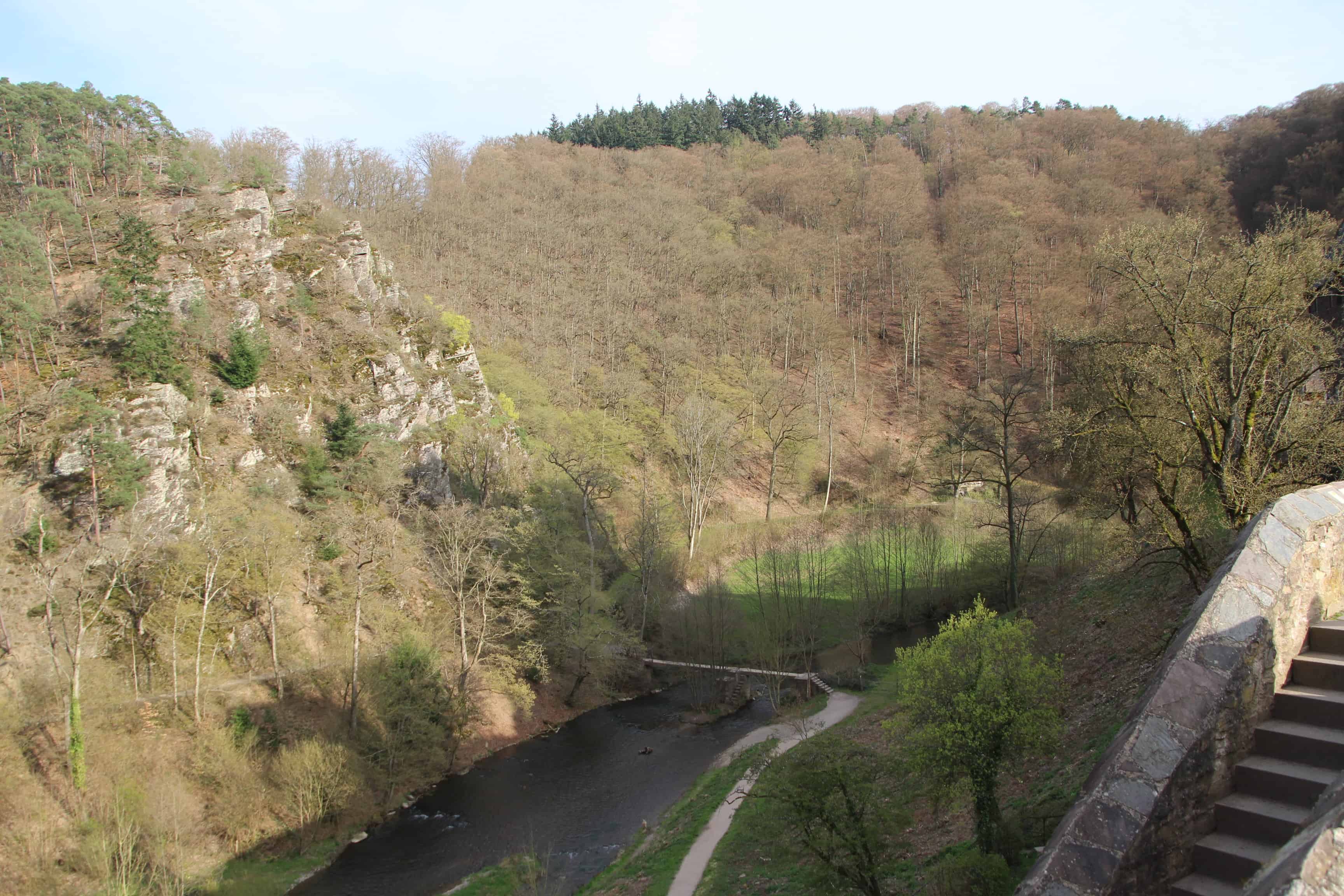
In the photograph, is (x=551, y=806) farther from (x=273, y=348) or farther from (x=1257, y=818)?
(x=273, y=348)

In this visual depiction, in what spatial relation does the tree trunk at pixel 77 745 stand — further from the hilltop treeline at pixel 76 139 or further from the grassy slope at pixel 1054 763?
the hilltop treeline at pixel 76 139

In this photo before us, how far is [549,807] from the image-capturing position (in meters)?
24.8

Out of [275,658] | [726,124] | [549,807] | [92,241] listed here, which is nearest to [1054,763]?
[549,807]

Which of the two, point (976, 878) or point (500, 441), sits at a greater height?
point (500, 441)

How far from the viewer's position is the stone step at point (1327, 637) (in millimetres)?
6230

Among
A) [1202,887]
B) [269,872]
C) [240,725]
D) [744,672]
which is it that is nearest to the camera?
[1202,887]

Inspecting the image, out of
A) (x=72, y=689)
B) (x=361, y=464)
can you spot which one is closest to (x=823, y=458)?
(x=361, y=464)

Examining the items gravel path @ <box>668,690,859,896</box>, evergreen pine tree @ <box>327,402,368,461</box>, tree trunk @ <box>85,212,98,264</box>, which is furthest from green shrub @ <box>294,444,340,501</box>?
gravel path @ <box>668,690,859,896</box>

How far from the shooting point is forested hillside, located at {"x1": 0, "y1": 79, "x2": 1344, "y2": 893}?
16.6m

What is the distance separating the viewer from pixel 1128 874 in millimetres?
5176

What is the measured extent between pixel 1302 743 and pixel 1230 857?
110 cm

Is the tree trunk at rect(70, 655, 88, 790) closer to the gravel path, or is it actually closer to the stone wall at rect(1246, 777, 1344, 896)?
the gravel path

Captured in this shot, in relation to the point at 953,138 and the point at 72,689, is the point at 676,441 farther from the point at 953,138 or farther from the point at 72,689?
the point at 953,138

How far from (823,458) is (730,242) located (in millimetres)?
39338
